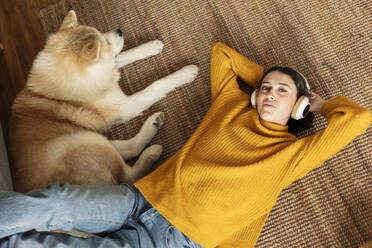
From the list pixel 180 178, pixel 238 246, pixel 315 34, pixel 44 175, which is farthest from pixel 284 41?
pixel 44 175

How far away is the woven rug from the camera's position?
1.48 metres

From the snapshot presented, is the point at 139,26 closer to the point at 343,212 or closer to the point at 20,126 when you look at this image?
the point at 20,126

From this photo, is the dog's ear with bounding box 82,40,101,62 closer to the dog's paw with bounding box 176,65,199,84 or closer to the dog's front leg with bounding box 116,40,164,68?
Result: the dog's front leg with bounding box 116,40,164,68

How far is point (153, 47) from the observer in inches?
71.3

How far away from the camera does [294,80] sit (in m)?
1.29

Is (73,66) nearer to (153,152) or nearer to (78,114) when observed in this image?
(78,114)

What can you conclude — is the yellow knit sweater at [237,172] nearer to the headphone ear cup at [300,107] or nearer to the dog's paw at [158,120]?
the headphone ear cup at [300,107]

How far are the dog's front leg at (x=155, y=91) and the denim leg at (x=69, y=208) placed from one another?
20.2 inches

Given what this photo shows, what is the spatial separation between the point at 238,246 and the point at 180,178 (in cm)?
43

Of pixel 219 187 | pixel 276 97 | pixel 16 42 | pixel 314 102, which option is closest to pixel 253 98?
pixel 276 97

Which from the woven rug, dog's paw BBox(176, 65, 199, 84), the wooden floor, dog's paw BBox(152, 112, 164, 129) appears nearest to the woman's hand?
the woven rug

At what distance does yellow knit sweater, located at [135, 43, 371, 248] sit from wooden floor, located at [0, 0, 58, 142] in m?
1.31

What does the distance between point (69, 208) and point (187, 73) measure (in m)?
0.99

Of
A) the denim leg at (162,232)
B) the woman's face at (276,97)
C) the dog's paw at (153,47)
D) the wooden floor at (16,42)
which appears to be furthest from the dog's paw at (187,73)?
the wooden floor at (16,42)
